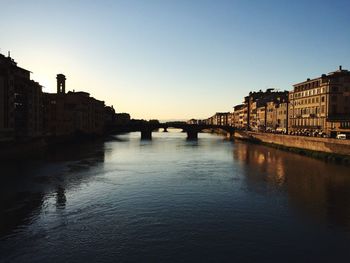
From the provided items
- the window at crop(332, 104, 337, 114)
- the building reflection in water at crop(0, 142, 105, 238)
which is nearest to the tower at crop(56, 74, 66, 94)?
the building reflection in water at crop(0, 142, 105, 238)

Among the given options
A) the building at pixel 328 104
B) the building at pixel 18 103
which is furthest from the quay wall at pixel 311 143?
the building at pixel 18 103

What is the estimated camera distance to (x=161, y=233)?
24.3m

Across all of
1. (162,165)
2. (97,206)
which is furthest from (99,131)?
(97,206)

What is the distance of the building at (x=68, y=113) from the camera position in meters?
107

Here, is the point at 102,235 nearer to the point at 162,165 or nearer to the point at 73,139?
the point at 162,165

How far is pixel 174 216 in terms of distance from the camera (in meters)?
28.3

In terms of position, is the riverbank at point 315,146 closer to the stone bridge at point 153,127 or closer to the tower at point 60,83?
the stone bridge at point 153,127

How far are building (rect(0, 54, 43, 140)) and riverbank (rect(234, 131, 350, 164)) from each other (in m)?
61.7

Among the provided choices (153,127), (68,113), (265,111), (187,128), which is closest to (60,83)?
(68,113)

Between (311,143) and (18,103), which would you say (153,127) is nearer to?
(18,103)

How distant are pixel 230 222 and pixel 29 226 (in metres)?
15.4

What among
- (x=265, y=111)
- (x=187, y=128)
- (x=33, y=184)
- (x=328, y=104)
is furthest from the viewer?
(x=187, y=128)

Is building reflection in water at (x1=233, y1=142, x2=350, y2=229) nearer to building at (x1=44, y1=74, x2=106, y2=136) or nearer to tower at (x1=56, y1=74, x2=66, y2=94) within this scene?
building at (x1=44, y1=74, x2=106, y2=136)

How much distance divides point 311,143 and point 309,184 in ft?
A: 110
